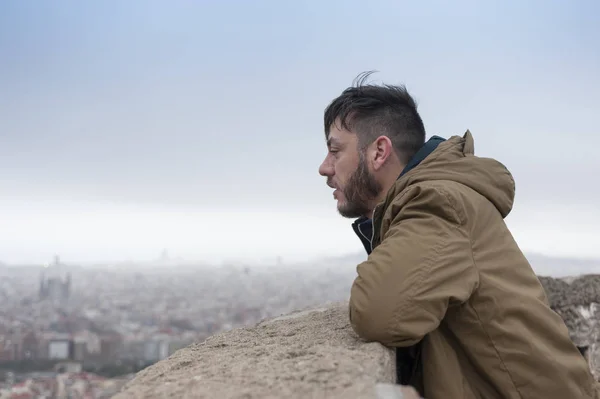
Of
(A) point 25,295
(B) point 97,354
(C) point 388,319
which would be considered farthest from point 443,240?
(A) point 25,295

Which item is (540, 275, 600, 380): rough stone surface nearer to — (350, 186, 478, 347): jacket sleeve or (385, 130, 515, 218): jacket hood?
(385, 130, 515, 218): jacket hood

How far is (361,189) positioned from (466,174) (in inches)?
19.3

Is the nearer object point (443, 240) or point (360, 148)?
point (443, 240)

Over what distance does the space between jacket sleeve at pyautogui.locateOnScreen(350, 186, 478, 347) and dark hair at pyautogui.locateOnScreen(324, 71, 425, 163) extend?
0.67 meters

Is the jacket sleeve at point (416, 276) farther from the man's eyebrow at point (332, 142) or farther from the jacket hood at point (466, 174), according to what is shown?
the man's eyebrow at point (332, 142)

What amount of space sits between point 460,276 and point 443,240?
116 mm

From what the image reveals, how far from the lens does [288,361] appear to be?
56.1 inches

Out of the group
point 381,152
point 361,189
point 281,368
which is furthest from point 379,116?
point 281,368

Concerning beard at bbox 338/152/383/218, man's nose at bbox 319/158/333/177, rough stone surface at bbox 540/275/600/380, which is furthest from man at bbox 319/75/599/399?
rough stone surface at bbox 540/275/600/380

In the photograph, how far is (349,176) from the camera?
2150mm

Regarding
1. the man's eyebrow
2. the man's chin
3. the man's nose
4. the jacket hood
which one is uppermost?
the man's eyebrow

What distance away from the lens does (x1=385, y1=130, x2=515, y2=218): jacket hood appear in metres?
1.74

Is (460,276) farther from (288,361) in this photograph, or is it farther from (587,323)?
(587,323)

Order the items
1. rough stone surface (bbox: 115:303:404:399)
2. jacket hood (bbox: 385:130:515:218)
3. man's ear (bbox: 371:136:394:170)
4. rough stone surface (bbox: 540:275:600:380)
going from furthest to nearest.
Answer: rough stone surface (bbox: 540:275:600:380) < man's ear (bbox: 371:136:394:170) < jacket hood (bbox: 385:130:515:218) < rough stone surface (bbox: 115:303:404:399)
